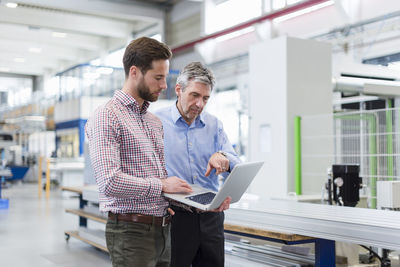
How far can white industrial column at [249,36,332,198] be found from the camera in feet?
16.3

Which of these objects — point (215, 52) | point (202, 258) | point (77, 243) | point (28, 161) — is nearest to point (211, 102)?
point (215, 52)

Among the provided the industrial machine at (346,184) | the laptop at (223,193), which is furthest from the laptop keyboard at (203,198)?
the industrial machine at (346,184)

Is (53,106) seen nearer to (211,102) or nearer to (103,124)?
(211,102)

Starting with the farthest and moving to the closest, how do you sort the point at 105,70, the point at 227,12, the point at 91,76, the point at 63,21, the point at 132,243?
the point at 63,21
the point at 105,70
the point at 91,76
the point at 227,12
the point at 132,243

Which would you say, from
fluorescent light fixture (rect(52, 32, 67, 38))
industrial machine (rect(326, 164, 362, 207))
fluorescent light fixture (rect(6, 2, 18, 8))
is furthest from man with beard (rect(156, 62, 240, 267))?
fluorescent light fixture (rect(52, 32, 67, 38))

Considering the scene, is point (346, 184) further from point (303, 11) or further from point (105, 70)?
point (105, 70)

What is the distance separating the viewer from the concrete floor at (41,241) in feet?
16.5

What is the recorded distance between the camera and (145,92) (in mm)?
1729

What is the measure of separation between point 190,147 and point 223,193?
0.60m

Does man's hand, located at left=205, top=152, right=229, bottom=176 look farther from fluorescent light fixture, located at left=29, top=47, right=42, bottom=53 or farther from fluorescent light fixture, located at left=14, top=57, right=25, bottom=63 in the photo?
fluorescent light fixture, located at left=14, top=57, right=25, bottom=63

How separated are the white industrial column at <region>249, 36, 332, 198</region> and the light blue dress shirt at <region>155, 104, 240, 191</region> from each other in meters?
2.75

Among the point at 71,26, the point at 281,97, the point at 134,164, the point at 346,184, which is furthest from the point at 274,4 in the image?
the point at 134,164

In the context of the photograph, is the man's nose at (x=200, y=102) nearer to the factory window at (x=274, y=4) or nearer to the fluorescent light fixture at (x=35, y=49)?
the factory window at (x=274, y=4)

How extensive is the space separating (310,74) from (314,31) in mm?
5924
